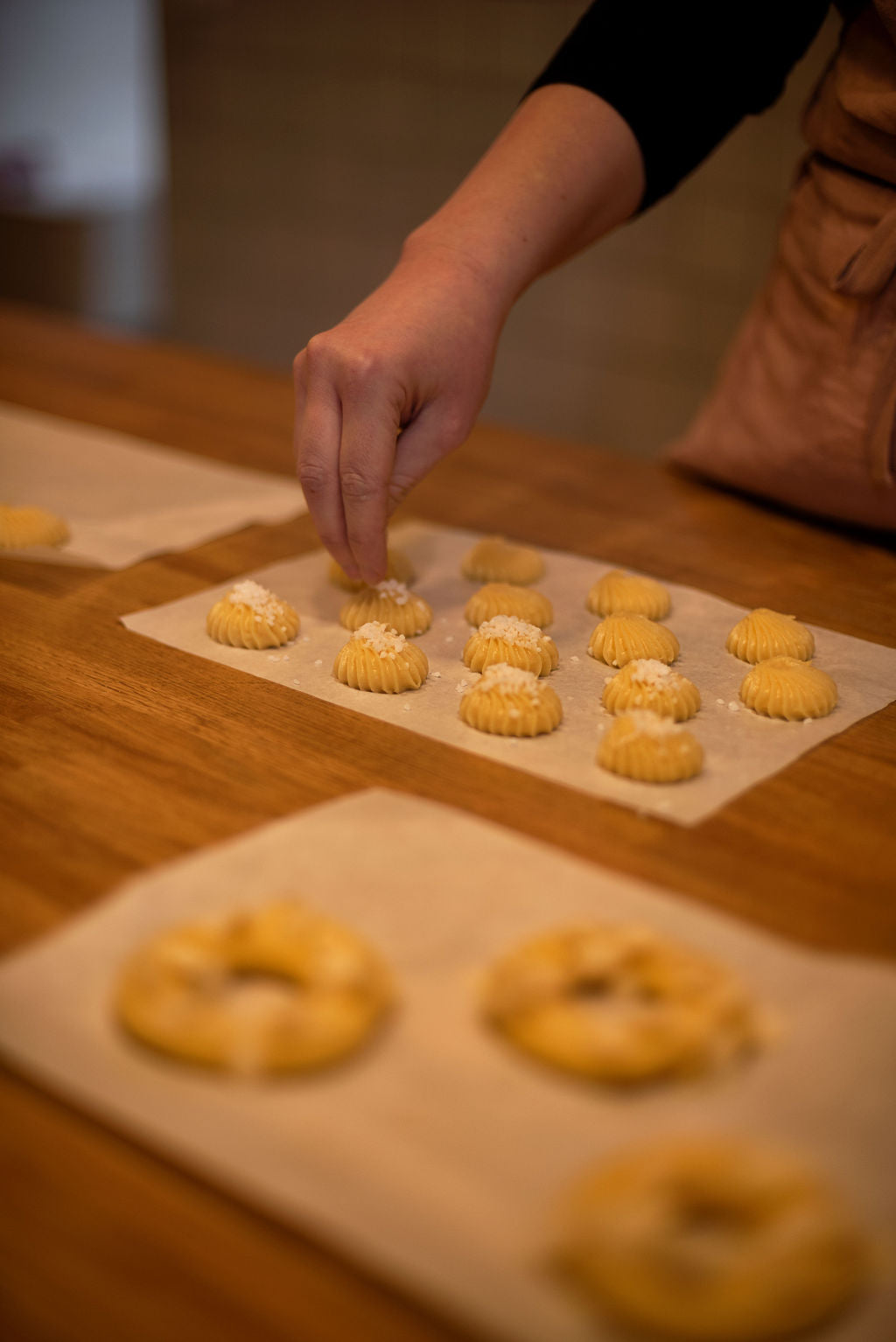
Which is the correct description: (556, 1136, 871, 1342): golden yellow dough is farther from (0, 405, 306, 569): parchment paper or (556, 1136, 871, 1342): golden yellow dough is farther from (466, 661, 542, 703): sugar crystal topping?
(0, 405, 306, 569): parchment paper

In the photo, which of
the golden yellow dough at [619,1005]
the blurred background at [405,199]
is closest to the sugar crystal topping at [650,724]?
the golden yellow dough at [619,1005]

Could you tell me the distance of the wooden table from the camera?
0.50 metres

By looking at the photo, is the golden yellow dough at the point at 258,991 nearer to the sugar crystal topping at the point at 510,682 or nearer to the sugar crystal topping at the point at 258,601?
the sugar crystal topping at the point at 510,682

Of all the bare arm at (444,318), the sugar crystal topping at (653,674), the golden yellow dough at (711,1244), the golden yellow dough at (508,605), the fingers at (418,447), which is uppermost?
the bare arm at (444,318)

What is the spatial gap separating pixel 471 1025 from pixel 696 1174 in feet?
0.46

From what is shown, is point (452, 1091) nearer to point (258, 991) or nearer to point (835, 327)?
point (258, 991)

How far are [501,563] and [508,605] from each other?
0.12 meters

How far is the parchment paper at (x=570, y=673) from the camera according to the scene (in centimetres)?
91

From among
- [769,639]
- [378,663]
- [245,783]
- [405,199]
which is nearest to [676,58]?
[769,639]

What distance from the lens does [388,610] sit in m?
1.15

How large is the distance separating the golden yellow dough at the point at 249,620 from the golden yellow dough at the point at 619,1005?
506 mm

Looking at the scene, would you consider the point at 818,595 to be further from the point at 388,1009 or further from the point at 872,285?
the point at 388,1009

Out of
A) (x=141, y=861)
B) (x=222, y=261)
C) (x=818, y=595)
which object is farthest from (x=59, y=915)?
(x=222, y=261)

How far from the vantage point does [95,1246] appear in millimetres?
509
